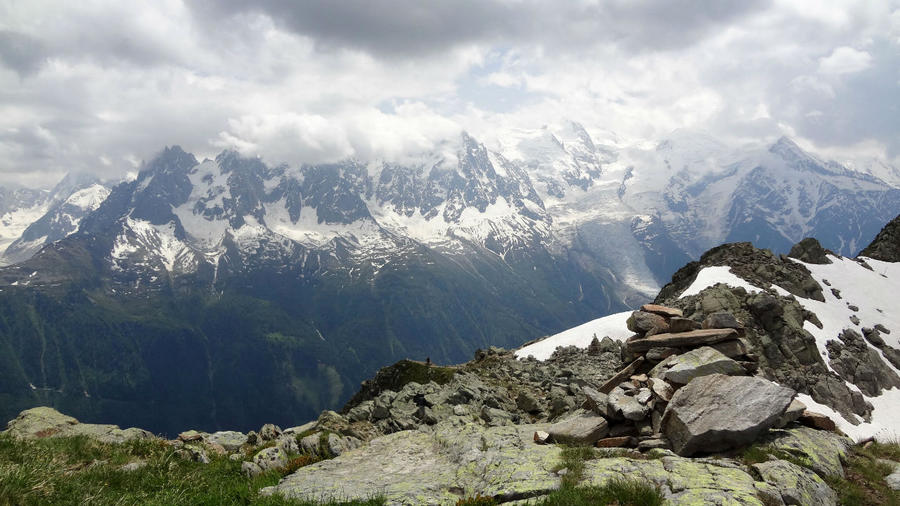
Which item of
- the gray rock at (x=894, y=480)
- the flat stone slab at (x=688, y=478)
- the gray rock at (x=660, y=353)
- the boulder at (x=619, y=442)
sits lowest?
the gray rock at (x=894, y=480)

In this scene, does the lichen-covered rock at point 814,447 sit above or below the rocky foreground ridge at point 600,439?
below

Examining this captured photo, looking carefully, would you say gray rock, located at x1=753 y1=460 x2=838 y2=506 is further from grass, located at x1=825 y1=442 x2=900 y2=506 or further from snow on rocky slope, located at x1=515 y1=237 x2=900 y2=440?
snow on rocky slope, located at x1=515 y1=237 x2=900 y2=440

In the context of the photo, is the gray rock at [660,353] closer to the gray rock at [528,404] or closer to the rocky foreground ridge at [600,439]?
the rocky foreground ridge at [600,439]

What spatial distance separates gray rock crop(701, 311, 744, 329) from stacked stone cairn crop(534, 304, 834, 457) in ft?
3.05

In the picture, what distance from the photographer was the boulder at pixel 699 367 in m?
18.5

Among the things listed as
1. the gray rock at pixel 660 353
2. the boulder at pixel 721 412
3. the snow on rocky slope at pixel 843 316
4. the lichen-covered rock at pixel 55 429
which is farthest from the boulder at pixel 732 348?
the snow on rocky slope at pixel 843 316

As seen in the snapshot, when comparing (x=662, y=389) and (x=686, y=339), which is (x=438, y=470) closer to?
(x=662, y=389)

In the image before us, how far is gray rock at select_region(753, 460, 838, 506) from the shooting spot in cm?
1207

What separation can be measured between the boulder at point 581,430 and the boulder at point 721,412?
2045mm

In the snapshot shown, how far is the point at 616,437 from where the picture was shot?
16.7 metres

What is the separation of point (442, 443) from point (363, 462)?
3061mm

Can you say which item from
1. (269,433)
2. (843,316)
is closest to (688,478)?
(269,433)

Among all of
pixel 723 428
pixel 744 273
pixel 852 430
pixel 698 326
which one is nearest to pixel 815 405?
pixel 852 430

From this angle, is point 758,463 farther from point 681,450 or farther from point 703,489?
point 703,489
